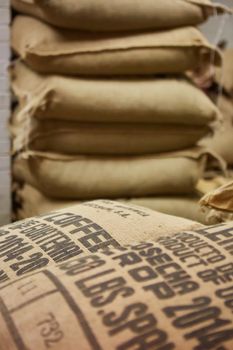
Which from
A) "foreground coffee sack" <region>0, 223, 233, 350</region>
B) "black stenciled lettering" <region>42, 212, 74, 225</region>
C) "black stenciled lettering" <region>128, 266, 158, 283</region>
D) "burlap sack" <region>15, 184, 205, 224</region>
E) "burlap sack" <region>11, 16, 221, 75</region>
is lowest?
"burlap sack" <region>15, 184, 205, 224</region>

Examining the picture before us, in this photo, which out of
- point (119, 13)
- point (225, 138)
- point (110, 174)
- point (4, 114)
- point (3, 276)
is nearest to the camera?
point (3, 276)

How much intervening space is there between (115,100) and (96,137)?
12 centimetres

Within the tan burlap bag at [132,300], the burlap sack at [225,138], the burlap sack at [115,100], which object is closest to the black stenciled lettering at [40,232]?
the tan burlap bag at [132,300]

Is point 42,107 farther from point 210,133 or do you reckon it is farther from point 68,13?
point 210,133

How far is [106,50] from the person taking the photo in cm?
170

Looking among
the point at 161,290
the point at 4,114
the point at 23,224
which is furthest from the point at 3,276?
the point at 4,114

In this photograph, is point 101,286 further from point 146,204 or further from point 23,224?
point 146,204

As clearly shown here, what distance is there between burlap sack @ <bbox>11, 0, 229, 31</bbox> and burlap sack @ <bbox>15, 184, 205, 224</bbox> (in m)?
0.48

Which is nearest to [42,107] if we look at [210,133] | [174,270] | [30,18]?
[30,18]

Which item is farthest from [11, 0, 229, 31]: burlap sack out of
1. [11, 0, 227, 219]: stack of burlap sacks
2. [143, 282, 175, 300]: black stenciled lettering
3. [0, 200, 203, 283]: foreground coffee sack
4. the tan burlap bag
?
[143, 282, 175, 300]: black stenciled lettering

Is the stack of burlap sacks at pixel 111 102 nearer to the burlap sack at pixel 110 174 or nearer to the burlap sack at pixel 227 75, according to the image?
the burlap sack at pixel 110 174

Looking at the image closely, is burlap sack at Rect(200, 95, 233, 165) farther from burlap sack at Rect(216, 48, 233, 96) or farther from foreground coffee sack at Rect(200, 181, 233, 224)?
foreground coffee sack at Rect(200, 181, 233, 224)

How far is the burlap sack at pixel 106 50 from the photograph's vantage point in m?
1.70

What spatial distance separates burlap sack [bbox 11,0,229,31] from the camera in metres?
1.65
